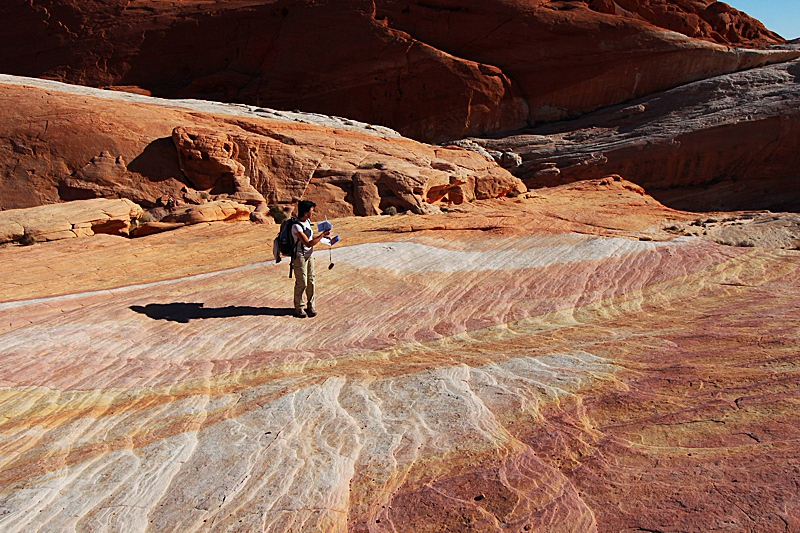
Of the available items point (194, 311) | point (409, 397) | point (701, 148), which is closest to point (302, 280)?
point (194, 311)

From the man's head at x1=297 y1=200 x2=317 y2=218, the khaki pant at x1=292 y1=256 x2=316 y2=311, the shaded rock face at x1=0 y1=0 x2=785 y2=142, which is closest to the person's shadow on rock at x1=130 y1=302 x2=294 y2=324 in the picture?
the khaki pant at x1=292 y1=256 x2=316 y2=311

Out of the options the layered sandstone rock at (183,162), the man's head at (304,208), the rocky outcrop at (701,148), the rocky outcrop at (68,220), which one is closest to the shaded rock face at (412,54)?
the rocky outcrop at (701,148)

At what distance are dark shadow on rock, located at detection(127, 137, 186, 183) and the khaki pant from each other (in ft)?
28.6

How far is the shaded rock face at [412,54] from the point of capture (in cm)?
3106

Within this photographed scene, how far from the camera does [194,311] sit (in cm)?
728

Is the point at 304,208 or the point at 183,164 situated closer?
the point at 304,208

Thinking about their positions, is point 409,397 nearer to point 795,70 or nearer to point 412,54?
point 412,54

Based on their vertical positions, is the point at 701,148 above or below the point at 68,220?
above

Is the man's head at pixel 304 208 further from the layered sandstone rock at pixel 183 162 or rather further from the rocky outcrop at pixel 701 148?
the rocky outcrop at pixel 701 148

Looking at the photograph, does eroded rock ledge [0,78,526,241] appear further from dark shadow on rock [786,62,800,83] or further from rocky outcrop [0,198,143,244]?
dark shadow on rock [786,62,800,83]

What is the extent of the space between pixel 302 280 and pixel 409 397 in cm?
322

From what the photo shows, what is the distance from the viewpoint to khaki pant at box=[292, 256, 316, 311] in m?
7.19

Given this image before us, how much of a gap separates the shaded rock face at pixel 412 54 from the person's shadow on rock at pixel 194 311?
2717 cm

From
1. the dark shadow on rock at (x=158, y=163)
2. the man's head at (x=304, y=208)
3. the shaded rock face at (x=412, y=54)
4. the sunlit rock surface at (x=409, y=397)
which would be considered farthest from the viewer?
the shaded rock face at (x=412, y=54)
